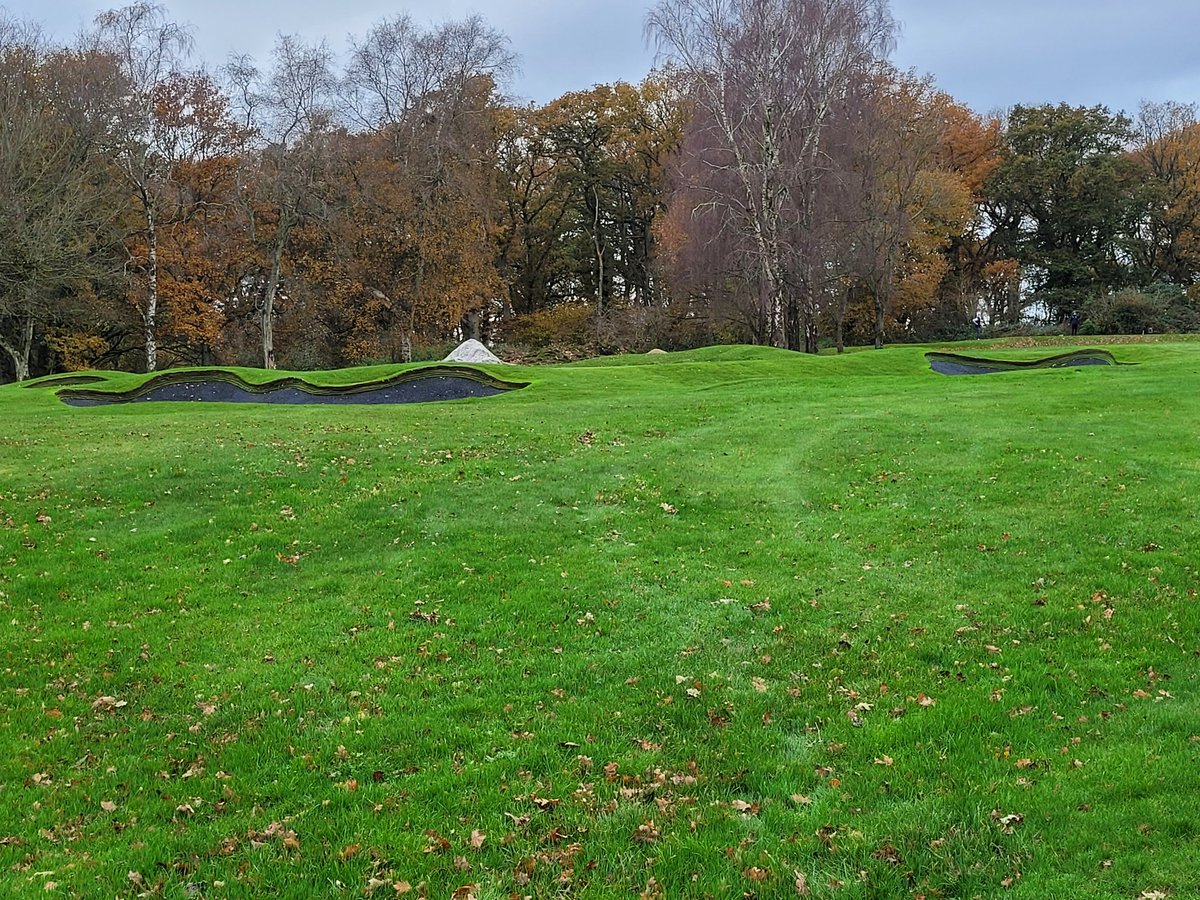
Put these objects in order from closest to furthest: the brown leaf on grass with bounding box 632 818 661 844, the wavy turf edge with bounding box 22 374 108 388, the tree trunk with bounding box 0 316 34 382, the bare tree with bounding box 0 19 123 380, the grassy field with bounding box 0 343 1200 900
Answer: the grassy field with bounding box 0 343 1200 900, the brown leaf on grass with bounding box 632 818 661 844, the bare tree with bounding box 0 19 123 380, the wavy turf edge with bounding box 22 374 108 388, the tree trunk with bounding box 0 316 34 382

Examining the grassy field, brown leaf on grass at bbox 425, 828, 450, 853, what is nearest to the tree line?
the grassy field

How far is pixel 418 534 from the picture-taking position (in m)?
10.6

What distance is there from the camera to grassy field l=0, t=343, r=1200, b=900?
167 inches

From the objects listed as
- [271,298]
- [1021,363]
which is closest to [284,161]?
[271,298]

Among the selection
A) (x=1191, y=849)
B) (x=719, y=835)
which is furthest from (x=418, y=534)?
(x=1191, y=849)

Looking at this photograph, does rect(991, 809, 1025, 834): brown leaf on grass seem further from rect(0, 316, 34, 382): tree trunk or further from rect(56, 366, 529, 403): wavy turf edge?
rect(0, 316, 34, 382): tree trunk

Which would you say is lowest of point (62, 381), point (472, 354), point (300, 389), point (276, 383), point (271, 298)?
point (300, 389)

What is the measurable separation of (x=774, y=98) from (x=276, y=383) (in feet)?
71.9

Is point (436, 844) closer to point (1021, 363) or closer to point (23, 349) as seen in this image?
point (1021, 363)

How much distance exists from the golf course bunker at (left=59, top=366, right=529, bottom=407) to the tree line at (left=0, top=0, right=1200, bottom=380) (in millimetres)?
5319

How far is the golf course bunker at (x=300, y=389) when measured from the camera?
2786cm

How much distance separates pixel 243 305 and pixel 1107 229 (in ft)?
170

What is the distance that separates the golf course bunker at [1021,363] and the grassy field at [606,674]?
57.3 feet

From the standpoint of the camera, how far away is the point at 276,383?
29.1 m
